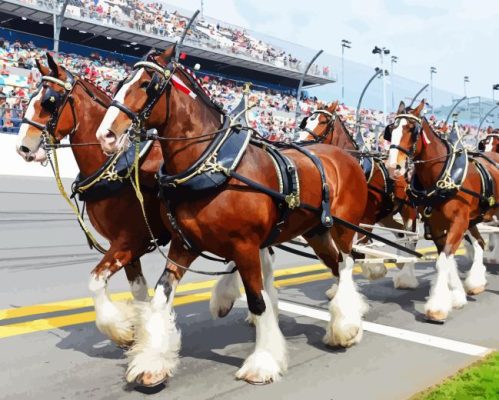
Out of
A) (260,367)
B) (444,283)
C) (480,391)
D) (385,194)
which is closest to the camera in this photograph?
(480,391)

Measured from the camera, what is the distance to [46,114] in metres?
3.98

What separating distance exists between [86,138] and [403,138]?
3076 mm

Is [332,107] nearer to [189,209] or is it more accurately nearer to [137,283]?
[137,283]

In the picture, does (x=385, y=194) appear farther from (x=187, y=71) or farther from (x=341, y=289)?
(x=187, y=71)

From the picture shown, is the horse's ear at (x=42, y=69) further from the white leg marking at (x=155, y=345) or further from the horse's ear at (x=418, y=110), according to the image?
the horse's ear at (x=418, y=110)

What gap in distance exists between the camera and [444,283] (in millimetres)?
5375

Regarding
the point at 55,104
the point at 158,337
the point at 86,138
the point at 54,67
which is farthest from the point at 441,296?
the point at 54,67

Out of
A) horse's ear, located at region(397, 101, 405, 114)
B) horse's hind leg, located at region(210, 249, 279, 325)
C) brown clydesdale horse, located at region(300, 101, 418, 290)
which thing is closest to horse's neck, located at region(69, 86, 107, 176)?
horse's hind leg, located at region(210, 249, 279, 325)

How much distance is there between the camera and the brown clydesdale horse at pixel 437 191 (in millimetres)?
5289

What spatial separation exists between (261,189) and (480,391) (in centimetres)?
191

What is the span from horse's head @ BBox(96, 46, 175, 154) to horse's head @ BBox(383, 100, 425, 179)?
2671 mm

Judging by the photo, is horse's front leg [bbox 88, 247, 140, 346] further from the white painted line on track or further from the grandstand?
the grandstand

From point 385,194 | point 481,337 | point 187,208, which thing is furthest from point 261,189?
point 385,194

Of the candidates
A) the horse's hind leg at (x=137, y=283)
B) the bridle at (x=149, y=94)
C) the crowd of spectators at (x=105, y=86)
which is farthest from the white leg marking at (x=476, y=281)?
the crowd of spectators at (x=105, y=86)
